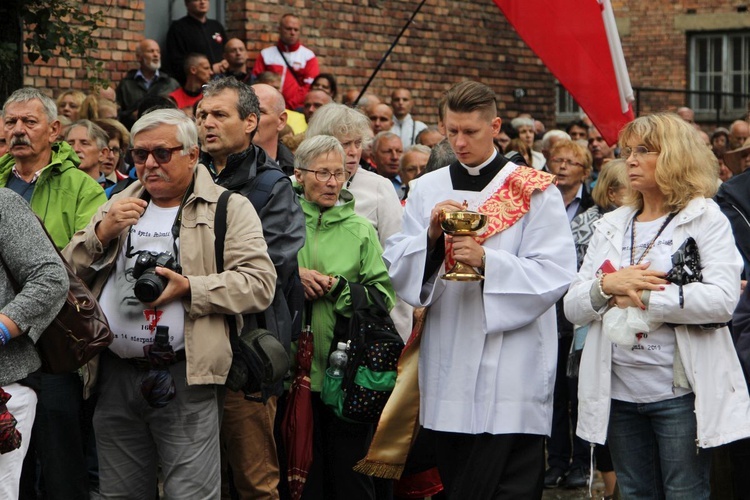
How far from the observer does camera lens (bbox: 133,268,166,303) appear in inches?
177

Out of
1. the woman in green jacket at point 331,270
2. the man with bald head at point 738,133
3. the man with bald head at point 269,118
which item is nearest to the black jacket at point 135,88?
the man with bald head at point 269,118

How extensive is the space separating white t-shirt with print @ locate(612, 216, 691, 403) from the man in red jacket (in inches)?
297

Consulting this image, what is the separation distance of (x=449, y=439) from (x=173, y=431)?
3.87 feet

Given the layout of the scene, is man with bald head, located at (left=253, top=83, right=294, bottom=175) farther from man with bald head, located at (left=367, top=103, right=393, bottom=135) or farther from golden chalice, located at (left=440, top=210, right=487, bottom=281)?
man with bald head, located at (left=367, top=103, right=393, bottom=135)

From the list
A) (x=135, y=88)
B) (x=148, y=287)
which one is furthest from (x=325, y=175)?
(x=135, y=88)

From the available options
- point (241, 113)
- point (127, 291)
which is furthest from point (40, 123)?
point (127, 291)

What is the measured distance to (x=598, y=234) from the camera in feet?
17.0

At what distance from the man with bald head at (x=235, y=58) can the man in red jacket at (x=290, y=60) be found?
584 millimetres

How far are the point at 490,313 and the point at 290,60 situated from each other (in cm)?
788

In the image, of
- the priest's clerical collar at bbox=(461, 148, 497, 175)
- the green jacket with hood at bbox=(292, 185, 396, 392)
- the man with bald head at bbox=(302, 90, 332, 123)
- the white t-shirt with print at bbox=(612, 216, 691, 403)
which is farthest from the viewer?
the man with bald head at bbox=(302, 90, 332, 123)

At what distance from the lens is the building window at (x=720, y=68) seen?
21.8m

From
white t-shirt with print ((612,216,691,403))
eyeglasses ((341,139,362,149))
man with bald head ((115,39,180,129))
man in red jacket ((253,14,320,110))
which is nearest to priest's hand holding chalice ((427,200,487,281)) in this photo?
white t-shirt with print ((612,216,691,403))

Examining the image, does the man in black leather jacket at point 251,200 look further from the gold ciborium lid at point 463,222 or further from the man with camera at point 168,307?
the gold ciborium lid at point 463,222

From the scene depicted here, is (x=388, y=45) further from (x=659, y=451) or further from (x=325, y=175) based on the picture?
(x=659, y=451)
